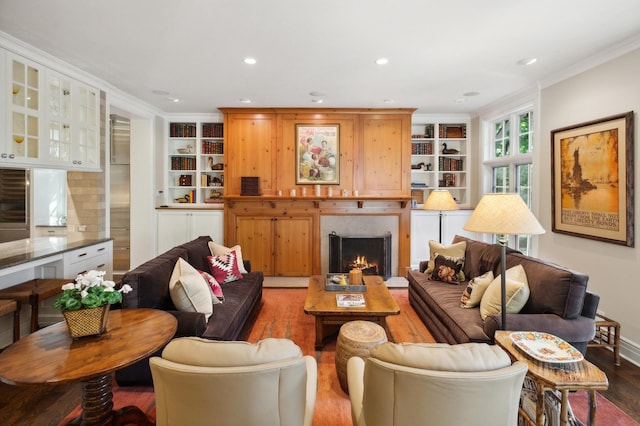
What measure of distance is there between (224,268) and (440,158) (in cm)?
419

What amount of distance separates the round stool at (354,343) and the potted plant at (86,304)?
1494 mm

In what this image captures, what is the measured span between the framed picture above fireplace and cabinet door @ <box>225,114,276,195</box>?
45cm

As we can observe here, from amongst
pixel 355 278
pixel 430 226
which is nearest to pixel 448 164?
pixel 430 226

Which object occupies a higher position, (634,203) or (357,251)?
(634,203)

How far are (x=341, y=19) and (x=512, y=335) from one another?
Result: 2.53 m

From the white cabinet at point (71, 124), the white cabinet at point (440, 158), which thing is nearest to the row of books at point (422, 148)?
the white cabinet at point (440, 158)

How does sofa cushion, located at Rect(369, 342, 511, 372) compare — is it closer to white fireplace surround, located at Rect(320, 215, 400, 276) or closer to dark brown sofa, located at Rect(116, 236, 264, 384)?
dark brown sofa, located at Rect(116, 236, 264, 384)

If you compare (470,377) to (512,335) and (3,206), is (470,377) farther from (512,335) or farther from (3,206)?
(3,206)

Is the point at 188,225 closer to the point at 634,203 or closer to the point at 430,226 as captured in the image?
the point at 430,226

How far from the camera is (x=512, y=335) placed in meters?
1.97

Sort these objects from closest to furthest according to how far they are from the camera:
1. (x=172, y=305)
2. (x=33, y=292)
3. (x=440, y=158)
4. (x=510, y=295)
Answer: (x=510, y=295) < (x=172, y=305) < (x=33, y=292) < (x=440, y=158)

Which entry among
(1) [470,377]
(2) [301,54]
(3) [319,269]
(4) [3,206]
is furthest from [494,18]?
Result: (4) [3,206]

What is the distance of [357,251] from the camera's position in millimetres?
5371

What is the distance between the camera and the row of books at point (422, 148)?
571cm
